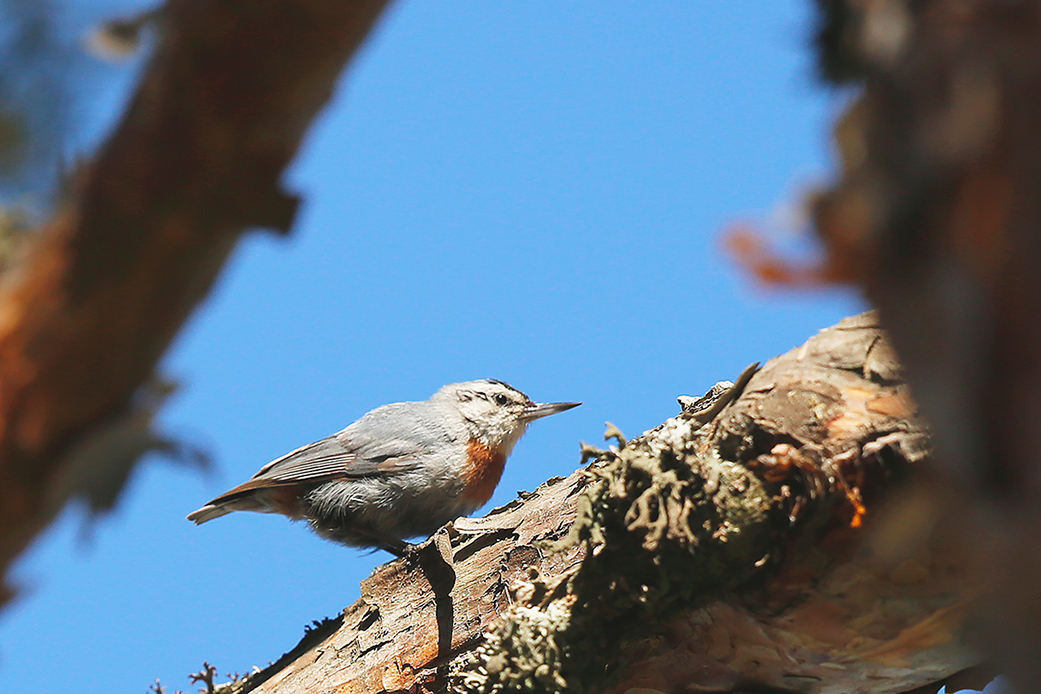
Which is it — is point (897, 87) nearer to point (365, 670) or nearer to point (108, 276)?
point (108, 276)

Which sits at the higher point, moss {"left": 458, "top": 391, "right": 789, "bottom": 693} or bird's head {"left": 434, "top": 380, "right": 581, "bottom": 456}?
bird's head {"left": 434, "top": 380, "right": 581, "bottom": 456}

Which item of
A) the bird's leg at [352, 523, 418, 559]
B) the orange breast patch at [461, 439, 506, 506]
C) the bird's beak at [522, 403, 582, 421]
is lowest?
the bird's leg at [352, 523, 418, 559]

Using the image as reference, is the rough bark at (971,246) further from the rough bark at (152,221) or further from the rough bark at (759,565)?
the rough bark at (759,565)

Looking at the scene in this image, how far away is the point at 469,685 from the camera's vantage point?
3156 mm

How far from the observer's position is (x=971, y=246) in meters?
0.98

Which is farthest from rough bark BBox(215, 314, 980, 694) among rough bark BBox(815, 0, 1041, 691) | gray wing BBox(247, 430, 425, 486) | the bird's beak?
the bird's beak

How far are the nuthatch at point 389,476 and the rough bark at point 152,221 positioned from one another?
404 cm

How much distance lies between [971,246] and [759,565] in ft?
6.20

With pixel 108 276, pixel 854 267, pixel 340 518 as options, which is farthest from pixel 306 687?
pixel 854 267

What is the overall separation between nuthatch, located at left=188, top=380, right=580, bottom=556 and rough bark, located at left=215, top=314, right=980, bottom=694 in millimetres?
2321

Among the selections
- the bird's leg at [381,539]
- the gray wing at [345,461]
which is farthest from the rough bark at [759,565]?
the gray wing at [345,461]

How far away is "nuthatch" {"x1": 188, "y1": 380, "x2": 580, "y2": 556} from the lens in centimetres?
558

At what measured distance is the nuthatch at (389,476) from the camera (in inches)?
220

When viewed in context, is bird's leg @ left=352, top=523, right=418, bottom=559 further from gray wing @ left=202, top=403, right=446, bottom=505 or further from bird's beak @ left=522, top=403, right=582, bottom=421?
bird's beak @ left=522, top=403, right=582, bottom=421
